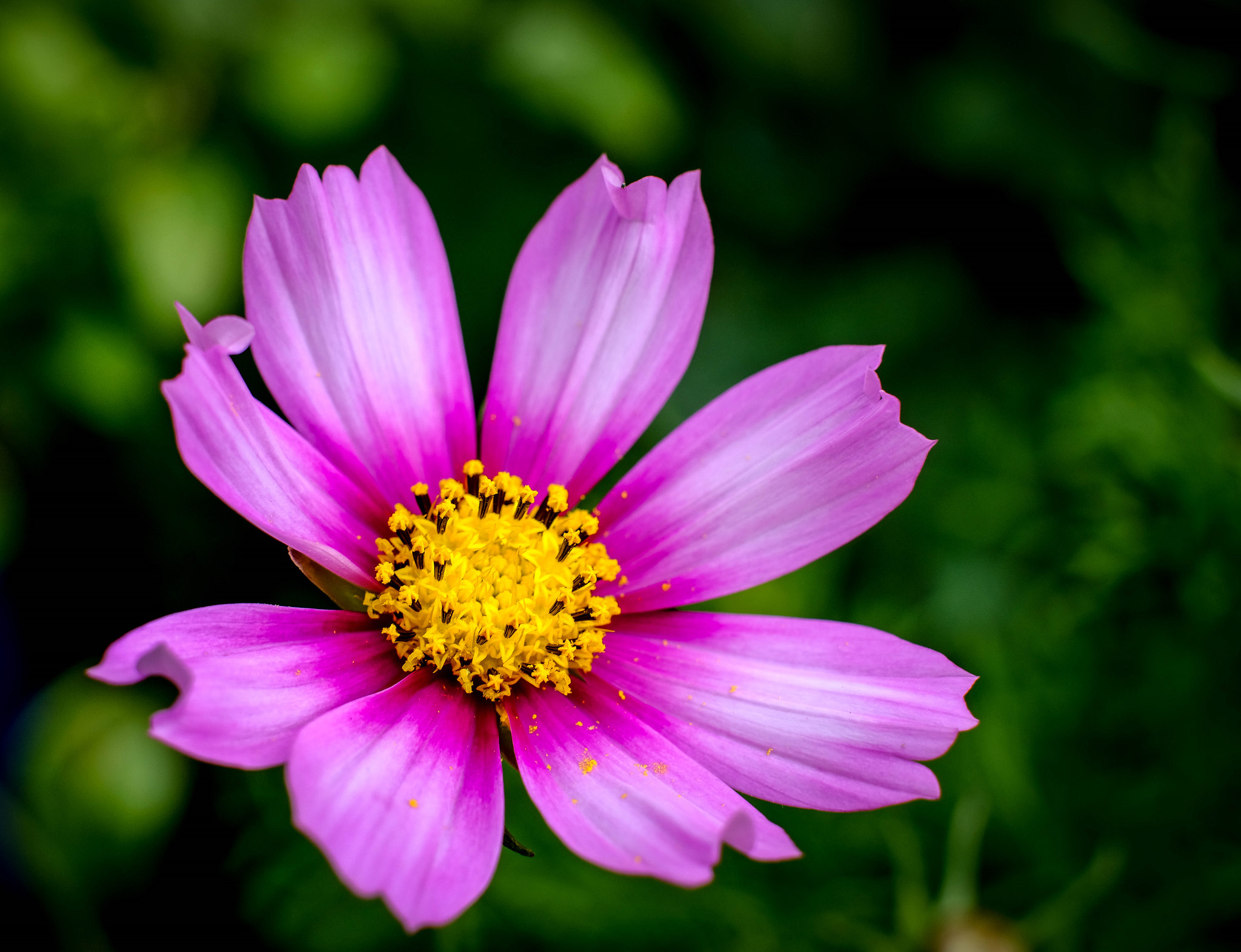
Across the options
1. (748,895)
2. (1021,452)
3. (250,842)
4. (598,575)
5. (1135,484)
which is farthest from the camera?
(1021,452)

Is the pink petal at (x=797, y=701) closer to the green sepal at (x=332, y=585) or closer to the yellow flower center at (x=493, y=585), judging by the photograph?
the yellow flower center at (x=493, y=585)

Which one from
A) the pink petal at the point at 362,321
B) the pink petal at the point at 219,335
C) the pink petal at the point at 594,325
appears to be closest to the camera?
the pink petal at the point at 219,335

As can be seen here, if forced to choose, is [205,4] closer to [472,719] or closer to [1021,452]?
[472,719]

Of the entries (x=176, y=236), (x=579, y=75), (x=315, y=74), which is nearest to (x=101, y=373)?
(x=176, y=236)

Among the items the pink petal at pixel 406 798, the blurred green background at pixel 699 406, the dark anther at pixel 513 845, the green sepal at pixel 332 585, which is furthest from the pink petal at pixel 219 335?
the blurred green background at pixel 699 406

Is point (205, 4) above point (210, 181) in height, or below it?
above

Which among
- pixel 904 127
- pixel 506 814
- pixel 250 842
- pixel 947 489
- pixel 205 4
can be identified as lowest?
pixel 250 842

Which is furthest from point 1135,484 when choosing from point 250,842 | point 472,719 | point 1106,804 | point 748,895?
point 250,842

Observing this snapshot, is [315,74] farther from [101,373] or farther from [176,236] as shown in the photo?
[101,373]
